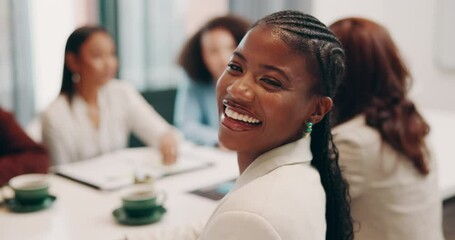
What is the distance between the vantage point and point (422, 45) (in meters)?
4.38

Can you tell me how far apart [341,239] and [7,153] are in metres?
1.39

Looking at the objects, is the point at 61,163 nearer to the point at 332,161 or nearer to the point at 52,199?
the point at 52,199

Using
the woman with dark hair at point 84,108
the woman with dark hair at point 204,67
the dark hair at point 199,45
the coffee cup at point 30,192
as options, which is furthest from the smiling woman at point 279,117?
the dark hair at point 199,45

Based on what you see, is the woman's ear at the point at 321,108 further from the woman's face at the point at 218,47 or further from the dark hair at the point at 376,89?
the woman's face at the point at 218,47

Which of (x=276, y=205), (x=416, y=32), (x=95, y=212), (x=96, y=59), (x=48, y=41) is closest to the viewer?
(x=276, y=205)

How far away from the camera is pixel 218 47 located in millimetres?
2945

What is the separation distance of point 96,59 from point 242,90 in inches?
62.9

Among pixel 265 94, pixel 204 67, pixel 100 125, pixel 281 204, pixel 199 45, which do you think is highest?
pixel 265 94

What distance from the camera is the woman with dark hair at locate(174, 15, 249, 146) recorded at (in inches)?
116

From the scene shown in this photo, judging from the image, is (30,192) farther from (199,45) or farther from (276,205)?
(199,45)

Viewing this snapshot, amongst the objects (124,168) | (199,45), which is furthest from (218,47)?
(124,168)

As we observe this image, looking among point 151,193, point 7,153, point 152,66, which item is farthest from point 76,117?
point 152,66

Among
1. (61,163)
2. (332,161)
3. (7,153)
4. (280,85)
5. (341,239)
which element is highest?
(280,85)

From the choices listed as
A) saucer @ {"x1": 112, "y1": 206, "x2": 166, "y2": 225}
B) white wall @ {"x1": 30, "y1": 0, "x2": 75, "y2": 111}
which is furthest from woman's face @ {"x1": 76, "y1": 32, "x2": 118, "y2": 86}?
saucer @ {"x1": 112, "y1": 206, "x2": 166, "y2": 225}
